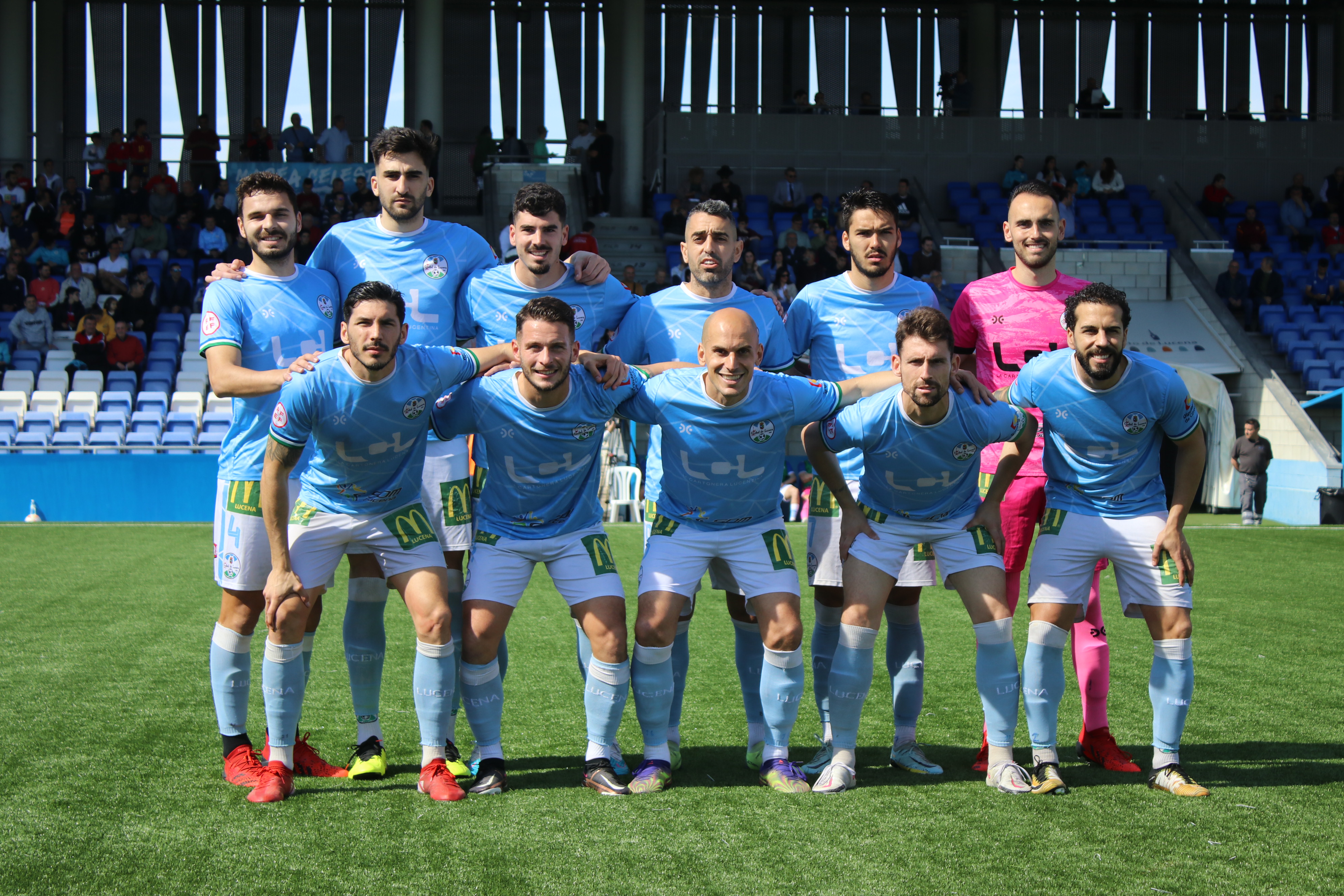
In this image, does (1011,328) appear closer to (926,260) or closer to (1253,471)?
(1253,471)

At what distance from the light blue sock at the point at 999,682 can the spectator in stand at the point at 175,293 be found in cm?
1541

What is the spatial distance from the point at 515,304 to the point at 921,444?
5.29 ft

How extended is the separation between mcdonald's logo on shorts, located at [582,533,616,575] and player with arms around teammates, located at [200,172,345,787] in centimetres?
107

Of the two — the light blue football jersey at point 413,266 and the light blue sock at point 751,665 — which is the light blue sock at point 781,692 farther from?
the light blue football jersey at point 413,266

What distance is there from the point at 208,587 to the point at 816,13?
20703mm

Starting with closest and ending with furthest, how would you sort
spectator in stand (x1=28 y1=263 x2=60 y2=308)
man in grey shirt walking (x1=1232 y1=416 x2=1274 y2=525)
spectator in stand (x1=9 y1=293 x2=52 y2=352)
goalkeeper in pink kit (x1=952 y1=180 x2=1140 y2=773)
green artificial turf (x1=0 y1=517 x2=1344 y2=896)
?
1. green artificial turf (x1=0 y1=517 x2=1344 y2=896)
2. goalkeeper in pink kit (x1=952 y1=180 x2=1140 y2=773)
3. man in grey shirt walking (x1=1232 y1=416 x2=1274 y2=525)
4. spectator in stand (x1=9 y1=293 x2=52 y2=352)
5. spectator in stand (x1=28 y1=263 x2=60 y2=308)

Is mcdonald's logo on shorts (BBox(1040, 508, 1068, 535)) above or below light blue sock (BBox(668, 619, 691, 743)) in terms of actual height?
above

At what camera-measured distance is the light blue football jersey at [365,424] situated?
390 centimetres

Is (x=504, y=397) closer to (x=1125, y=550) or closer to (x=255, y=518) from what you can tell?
(x=255, y=518)

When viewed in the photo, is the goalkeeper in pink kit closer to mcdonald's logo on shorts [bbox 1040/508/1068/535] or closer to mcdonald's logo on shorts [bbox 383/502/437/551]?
mcdonald's logo on shorts [bbox 1040/508/1068/535]

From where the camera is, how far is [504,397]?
4113mm

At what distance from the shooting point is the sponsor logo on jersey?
411 cm

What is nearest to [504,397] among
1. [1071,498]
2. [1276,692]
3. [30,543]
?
[1071,498]

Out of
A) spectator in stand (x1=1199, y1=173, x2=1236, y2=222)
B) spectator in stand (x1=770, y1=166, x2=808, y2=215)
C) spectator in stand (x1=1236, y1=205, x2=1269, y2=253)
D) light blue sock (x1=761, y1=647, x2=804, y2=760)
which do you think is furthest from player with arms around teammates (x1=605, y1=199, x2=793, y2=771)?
spectator in stand (x1=1199, y1=173, x2=1236, y2=222)
